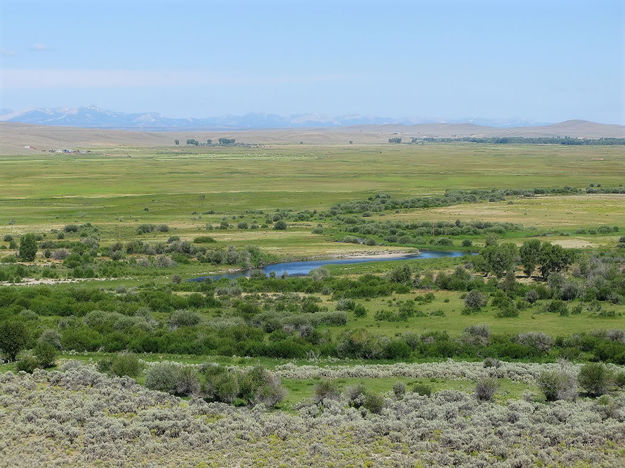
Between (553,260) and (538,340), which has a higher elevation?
(553,260)

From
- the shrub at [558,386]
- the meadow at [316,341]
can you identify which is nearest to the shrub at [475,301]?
the meadow at [316,341]

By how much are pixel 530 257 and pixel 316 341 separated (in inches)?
933

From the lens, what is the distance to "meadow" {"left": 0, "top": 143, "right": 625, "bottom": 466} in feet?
68.7

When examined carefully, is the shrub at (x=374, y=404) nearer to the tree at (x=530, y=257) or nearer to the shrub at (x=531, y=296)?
the shrub at (x=531, y=296)

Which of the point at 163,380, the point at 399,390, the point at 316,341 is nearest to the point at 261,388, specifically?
the point at 163,380

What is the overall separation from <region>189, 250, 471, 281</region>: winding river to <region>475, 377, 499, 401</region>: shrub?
29579 millimetres

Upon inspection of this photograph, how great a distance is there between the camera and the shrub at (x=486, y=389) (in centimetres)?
2397

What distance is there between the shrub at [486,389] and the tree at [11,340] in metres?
18.8

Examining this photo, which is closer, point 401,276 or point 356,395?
point 356,395

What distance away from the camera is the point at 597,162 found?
181m

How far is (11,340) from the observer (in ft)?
98.4

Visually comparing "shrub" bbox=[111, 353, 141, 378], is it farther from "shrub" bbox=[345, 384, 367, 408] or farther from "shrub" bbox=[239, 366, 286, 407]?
"shrub" bbox=[345, 384, 367, 408]

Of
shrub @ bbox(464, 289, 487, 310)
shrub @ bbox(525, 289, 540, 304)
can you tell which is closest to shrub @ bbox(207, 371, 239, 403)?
shrub @ bbox(464, 289, 487, 310)

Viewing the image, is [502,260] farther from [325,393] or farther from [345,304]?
[325,393]
